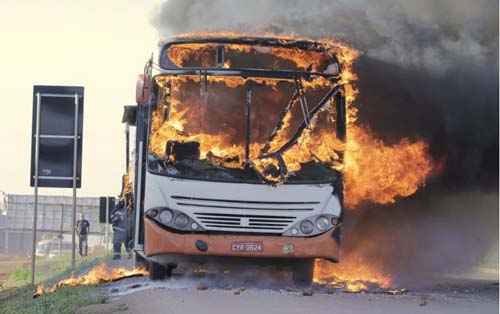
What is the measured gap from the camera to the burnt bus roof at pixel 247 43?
46.4 feet

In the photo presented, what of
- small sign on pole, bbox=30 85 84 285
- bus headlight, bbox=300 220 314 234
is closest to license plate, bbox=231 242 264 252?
bus headlight, bbox=300 220 314 234

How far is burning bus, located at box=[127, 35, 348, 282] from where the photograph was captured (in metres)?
13.9

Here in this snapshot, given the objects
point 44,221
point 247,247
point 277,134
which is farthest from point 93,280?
point 44,221

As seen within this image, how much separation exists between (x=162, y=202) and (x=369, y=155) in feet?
12.6

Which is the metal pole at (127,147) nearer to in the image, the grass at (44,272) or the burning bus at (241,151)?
the burning bus at (241,151)

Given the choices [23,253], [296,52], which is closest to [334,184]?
[296,52]

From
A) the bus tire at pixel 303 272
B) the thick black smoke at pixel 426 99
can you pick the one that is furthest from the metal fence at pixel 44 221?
the bus tire at pixel 303 272

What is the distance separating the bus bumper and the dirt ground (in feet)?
1.72

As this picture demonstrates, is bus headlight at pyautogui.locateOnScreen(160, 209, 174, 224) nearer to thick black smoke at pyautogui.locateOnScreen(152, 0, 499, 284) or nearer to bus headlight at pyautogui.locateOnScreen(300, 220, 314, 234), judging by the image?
bus headlight at pyautogui.locateOnScreen(300, 220, 314, 234)

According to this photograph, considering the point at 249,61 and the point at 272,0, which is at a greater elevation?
the point at 272,0

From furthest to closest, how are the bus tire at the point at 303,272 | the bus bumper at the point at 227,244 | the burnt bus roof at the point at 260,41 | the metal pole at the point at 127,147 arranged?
the metal pole at the point at 127,147, the bus tire at the point at 303,272, the burnt bus roof at the point at 260,41, the bus bumper at the point at 227,244

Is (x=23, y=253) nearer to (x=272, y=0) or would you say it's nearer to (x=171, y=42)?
(x=272, y=0)

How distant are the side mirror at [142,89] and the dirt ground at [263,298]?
8.49 ft

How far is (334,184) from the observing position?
14.1 m
